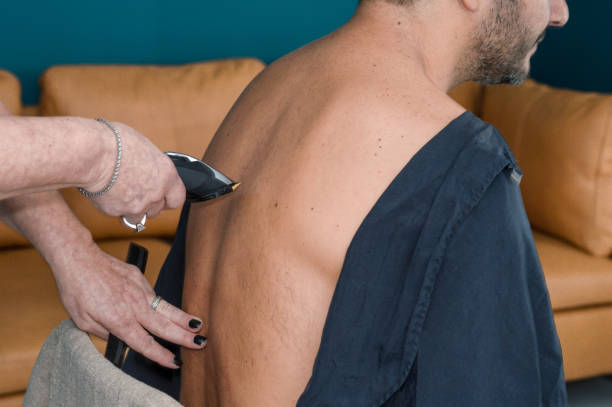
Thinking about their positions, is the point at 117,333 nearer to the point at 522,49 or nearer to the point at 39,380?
the point at 39,380

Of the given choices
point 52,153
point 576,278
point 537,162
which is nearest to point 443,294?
point 52,153

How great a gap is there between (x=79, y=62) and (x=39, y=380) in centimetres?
227

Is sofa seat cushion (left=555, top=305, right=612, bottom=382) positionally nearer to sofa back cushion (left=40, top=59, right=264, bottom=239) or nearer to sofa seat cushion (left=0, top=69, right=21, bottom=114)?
sofa back cushion (left=40, top=59, right=264, bottom=239)

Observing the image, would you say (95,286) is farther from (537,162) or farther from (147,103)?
(537,162)

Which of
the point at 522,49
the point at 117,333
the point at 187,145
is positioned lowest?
the point at 187,145

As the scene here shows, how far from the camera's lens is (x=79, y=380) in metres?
0.81

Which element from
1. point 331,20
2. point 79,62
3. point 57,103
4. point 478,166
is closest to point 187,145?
point 57,103

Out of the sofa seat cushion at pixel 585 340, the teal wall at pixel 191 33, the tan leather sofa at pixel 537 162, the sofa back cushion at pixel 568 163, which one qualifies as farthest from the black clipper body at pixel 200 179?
the teal wall at pixel 191 33

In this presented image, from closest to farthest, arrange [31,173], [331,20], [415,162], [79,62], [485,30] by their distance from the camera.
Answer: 1. [31,173]
2. [415,162]
3. [485,30]
4. [79,62]
5. [331,20]

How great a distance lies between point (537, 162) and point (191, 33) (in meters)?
1.54

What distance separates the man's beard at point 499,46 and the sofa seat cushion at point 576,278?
1.25 metres

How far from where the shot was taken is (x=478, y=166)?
815mm

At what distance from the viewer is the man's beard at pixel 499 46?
3.77 ft

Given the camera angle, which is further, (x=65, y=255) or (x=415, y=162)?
(x=65, y=255)
